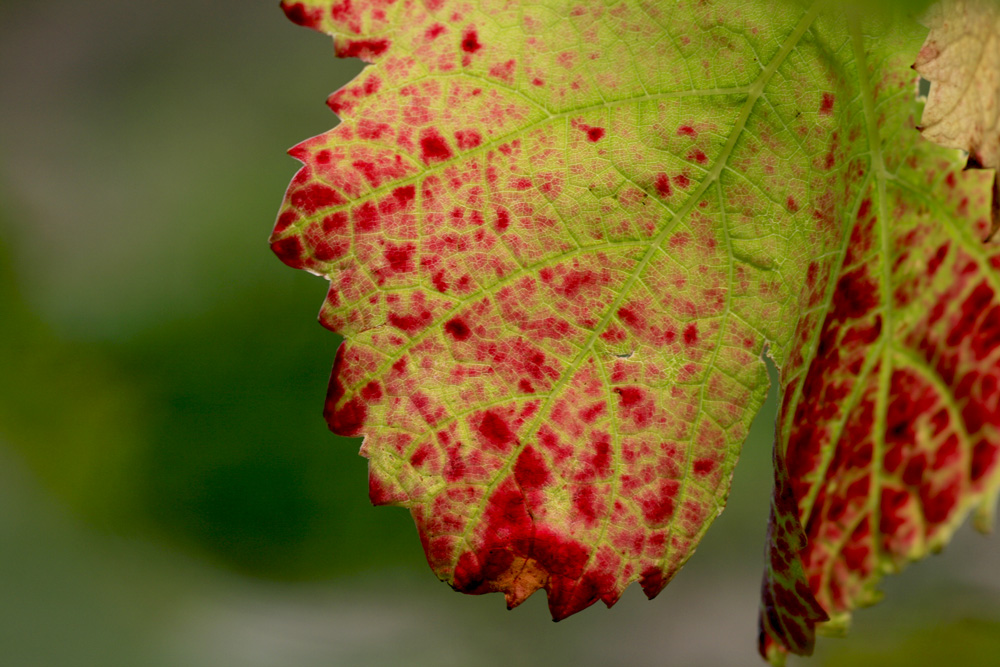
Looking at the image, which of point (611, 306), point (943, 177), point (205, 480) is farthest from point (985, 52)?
point (205, 480)

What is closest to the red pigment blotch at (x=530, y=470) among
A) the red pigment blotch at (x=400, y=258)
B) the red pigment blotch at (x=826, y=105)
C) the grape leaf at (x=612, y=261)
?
the grape leaf at (x=612, y=261)

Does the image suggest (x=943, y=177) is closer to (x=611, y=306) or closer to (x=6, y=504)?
(x=611, y=306)

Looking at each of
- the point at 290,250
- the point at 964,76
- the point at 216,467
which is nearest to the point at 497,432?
the point at 290,250

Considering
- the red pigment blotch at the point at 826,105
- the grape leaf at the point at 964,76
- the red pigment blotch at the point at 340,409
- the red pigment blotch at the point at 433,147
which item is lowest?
the red pigment blotch at the point at 340,409

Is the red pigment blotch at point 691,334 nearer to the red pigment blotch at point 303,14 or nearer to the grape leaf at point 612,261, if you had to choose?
the grape leaf at point 612,261

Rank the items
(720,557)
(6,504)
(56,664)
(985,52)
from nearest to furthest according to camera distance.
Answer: (985,52), (56,664), (6,504), (720,557)

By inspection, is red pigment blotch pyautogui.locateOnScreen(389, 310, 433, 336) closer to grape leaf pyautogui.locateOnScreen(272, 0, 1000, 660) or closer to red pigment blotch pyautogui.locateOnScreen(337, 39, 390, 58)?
grape leaf pyautogui.locateOnScreen(272, 0, 1000, 660)

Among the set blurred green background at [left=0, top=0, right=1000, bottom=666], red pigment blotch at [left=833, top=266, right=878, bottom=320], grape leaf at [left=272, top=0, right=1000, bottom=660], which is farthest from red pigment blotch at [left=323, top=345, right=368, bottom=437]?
blurred green background at [left=0, top=0, right=1000, bottom=666]
